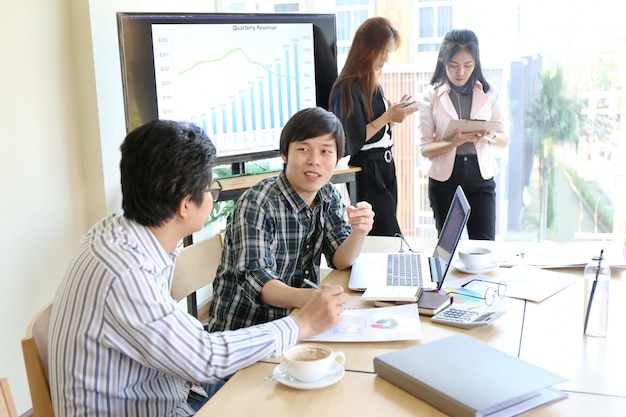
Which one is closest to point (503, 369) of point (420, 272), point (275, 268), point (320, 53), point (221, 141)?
point (420, 272)

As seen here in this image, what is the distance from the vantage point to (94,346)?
1.28 meters

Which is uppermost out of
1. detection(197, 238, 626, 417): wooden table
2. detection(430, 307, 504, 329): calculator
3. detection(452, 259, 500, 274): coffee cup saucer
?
detection(452, 259, 500, 274): coffee cup saucer

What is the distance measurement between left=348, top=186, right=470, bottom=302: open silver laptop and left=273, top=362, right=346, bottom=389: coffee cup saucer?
0.41 metres

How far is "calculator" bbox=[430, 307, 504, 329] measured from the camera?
5.18ft

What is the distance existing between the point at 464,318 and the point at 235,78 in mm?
1952

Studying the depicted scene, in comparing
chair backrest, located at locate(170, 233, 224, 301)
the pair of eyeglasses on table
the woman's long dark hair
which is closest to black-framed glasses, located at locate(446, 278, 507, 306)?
the pair of eyeglasses on table

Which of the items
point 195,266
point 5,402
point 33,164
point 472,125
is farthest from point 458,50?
point 5,402

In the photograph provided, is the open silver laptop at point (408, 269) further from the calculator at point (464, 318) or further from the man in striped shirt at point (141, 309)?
the man in striped shirt at point (141, 309)

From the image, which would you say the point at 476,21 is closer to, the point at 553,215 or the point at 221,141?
the point at 553,215

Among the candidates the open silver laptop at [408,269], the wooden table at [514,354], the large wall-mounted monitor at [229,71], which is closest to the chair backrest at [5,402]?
the wooden table at [514,354]

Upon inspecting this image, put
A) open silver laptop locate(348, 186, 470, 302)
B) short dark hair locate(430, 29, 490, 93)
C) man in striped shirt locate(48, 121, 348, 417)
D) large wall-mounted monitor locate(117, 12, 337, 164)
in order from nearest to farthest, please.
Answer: man in striped shirt locate(48, 121, 348, 417)
open silver laptop locate(348, 186, 470, 302)
large wall-mounted monitor locate(117, 12, 337, 164)
short dark hair locate(430, 29, 490, 93)

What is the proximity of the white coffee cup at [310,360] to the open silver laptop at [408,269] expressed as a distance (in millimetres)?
385

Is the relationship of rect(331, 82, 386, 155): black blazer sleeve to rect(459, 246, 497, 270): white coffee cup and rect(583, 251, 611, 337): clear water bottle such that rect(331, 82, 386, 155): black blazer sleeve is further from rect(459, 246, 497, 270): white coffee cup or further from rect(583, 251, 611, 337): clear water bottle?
rect(583, 251, 611, 337): clear water bottle

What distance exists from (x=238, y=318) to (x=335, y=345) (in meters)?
0.52
